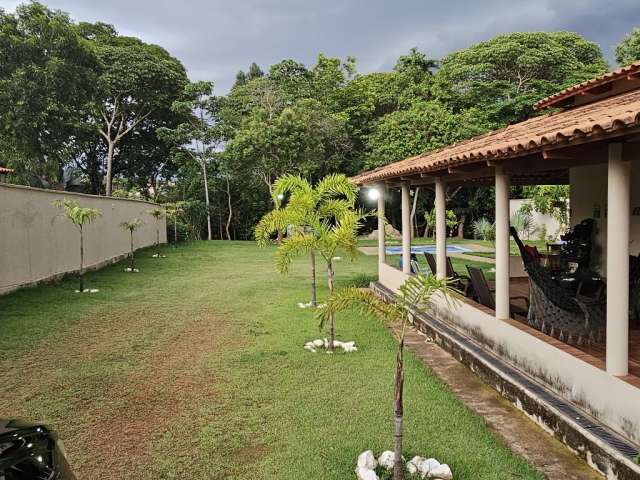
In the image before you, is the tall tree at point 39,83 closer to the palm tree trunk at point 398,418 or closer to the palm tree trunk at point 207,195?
the palm tree trunk at point 207,195

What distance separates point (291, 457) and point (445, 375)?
8.38 ft

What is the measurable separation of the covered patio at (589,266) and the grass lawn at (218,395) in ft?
2.89

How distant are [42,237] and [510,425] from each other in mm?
11752

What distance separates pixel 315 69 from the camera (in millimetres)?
31469

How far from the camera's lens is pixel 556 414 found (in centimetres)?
425

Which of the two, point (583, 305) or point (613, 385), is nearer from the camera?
point (613, 385)

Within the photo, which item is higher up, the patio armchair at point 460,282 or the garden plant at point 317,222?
the garden plant at point 317,222

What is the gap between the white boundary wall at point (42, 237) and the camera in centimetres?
1100

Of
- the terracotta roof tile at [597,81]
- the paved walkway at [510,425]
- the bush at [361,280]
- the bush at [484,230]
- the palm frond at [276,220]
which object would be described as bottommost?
the paved walkway at [510,425]

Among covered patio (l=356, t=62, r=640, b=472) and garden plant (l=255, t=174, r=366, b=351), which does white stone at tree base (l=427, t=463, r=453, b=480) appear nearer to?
covered patio (l=356, t=62, r=640, b=472)

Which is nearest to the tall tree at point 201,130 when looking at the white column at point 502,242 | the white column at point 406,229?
the white column at point 406,229

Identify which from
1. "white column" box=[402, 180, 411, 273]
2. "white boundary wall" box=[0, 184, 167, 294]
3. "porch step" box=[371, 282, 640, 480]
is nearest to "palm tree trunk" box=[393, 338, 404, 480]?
"porch step" box=[371, 282, 640, 480]

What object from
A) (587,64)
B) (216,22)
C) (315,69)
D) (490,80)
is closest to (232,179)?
(315,69)

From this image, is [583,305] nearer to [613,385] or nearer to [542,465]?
[613,385]
